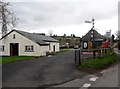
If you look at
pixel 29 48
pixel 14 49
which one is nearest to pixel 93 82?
pixel 29 48

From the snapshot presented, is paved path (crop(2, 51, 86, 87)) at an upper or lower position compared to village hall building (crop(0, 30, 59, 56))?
lower

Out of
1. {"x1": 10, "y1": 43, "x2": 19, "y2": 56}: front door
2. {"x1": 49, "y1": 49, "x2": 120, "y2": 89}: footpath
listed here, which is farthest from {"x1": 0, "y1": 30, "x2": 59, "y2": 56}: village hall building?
{"x1": 49, "y1": 49, "x2": 120, "y2": 89}: footpath

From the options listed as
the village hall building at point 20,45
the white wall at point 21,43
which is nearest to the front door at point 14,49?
the village hall building at point 20,45

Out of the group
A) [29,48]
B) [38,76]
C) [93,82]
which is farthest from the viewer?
[29,48]

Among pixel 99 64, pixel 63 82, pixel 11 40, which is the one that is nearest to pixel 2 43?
pixel 11 40

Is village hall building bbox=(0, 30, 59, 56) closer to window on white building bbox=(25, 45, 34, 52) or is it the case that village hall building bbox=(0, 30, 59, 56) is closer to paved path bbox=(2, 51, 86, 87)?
window on white building bbox=(25, 45, 34, 52)

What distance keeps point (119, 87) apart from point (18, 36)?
35705mm

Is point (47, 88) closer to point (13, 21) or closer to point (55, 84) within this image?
point (55, 84)

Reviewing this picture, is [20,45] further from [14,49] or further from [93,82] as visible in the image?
[93,82]

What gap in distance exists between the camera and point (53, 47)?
57.8 m

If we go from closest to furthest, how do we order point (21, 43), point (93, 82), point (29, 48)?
1. point (93, 82)
2. point (29, 48)
3. point (21, 43)

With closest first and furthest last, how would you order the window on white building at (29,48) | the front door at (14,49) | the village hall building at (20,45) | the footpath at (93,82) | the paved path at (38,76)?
the footpath at (93,82) < the paved path at (38,76) < the village hall building at (20,45) < the window on white building at (29,48) < the front door at (14,49)

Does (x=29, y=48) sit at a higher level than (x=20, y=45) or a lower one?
lower

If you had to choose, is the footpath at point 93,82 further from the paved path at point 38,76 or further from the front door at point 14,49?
the front door at point 14,49
